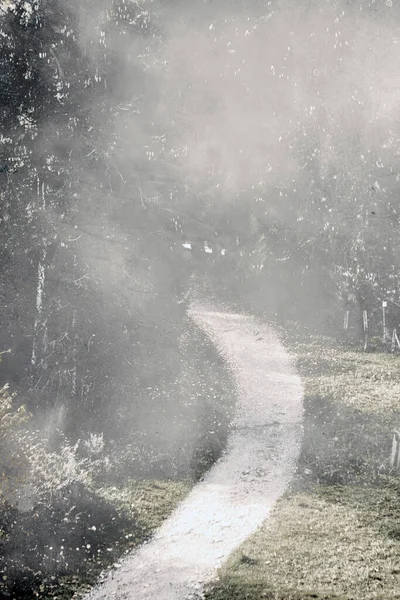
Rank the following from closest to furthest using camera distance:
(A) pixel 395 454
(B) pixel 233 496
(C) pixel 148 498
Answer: (B) pixel 233 496 → (C) pixel 148 498 → (A) pixel 395 454

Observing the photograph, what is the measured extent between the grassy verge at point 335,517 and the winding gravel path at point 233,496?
1.57 ft

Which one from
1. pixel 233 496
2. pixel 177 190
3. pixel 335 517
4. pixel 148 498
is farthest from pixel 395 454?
pixel 177 190

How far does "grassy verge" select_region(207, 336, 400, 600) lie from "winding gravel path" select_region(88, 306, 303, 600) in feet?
1.57

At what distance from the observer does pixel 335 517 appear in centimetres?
1205

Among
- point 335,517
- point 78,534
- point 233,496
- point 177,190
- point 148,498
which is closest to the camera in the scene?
point 335,517

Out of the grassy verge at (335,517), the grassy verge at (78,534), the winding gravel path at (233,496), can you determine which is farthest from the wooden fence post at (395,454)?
the grassy verge at (78,534)

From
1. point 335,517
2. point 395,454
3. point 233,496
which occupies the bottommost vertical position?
point 233,496

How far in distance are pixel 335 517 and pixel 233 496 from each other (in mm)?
3028

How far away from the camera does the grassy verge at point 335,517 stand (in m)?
9.88

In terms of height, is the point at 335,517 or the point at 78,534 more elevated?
the point at 335,517

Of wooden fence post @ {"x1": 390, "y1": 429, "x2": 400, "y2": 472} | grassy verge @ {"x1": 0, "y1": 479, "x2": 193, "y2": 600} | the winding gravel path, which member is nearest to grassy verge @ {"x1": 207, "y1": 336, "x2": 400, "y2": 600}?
wooden fence post @ {"x1": 390, "y1": 429, "x2": 400, "y2": 472}

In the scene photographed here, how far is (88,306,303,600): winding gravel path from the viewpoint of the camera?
10.6 m

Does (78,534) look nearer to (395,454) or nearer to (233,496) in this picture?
(233,496)

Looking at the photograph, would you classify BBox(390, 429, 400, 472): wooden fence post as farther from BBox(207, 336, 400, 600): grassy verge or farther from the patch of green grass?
the patch of green grass
